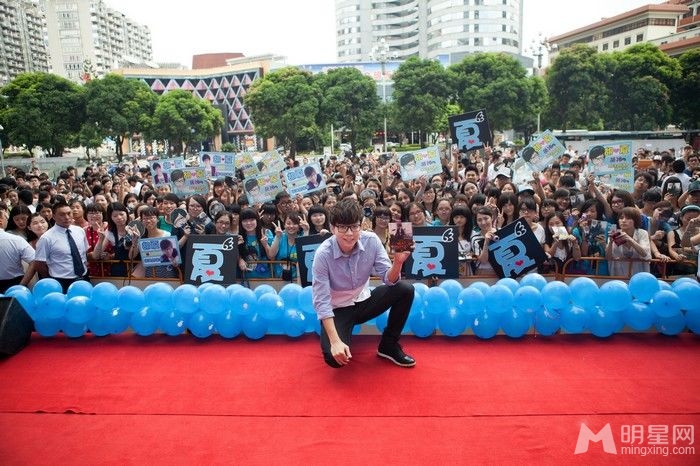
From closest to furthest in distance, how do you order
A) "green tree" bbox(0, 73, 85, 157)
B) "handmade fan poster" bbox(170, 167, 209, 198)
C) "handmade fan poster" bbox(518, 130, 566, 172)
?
"handmade fan poster" bbox(518, 130, 566, 172) < "handmade fan poster" bbox(170, 167, 209, 198) < "green tree" bbox(0, 73, 85, 157)

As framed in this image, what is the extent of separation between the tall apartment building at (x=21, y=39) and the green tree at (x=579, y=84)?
85.8 meters

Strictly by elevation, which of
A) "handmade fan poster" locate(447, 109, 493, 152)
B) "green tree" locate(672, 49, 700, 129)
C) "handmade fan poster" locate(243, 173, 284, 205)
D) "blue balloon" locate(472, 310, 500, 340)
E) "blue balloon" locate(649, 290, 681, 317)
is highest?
"green tree" locate(672, 49, 700, 129)

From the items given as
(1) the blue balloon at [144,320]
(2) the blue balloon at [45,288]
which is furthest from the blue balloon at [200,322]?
(2) the blue balloon at [45,288]

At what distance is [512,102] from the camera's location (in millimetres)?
28609

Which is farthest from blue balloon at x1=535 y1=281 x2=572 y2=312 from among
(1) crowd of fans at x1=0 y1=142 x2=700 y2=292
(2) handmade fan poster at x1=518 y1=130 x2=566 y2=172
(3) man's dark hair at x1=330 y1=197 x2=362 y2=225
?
(2) handmade fan poster at x1=518 y1=130 x2=566 y2=172

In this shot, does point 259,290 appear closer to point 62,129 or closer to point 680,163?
point 680,163

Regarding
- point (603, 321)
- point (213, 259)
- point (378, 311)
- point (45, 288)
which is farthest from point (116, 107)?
Result: point (603, 321)

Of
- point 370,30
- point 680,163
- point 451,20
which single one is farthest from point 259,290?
point 370,30

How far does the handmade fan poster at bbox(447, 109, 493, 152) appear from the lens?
9508 mm

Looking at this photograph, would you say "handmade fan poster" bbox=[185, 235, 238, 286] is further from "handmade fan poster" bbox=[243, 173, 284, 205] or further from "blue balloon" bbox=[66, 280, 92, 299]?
"handmade fan poster" bbox=[243, 173, 284, 205]

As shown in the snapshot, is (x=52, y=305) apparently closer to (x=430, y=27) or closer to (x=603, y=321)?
(x=603, y=321)

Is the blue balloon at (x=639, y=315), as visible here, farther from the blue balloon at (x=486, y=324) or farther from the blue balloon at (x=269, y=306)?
the blue balloon at (x=269, y=306)

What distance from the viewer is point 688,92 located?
3052cm

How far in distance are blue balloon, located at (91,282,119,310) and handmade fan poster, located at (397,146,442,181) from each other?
5586 millimetres
